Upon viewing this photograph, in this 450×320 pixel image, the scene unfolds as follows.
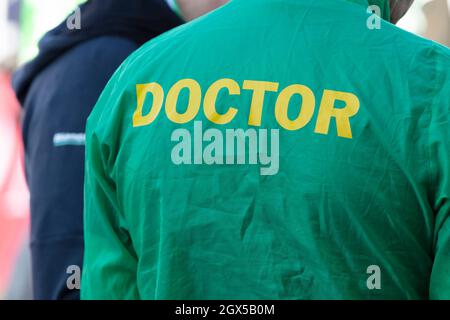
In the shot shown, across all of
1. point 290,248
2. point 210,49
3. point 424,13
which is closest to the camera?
point 290,248

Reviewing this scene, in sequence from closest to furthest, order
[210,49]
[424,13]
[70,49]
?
[210,49] < [70,49] < [424,13]

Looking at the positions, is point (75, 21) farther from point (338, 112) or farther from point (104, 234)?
point (338, 112)

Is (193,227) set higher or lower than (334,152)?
lower

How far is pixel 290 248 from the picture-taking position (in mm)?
1527

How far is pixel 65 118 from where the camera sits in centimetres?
213

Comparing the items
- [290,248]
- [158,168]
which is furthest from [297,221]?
[158,168]

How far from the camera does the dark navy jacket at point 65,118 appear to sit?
Result: 209 cm

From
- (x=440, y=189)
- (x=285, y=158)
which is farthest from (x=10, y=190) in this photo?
(x=440, y=189)

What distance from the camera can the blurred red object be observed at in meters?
2.54

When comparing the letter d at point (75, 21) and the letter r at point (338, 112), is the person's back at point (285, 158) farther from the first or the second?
the letter d at point (75, 21)

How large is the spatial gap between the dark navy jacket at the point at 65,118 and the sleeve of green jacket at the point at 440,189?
83 cm
